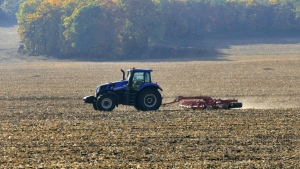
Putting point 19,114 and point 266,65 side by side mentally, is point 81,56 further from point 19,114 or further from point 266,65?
point 19,114

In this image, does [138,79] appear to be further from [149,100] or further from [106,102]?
[106,102]

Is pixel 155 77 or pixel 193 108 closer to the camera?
pixel 193 108

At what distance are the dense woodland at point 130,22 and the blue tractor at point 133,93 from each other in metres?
58.6

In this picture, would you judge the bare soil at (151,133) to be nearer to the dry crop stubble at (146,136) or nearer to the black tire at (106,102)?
the dry crop stubble at (146,136)

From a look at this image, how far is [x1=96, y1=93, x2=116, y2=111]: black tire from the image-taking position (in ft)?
85.0

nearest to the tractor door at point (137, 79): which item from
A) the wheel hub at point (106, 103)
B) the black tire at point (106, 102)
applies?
the black tire at point (106, 102)

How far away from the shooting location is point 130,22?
8994cm

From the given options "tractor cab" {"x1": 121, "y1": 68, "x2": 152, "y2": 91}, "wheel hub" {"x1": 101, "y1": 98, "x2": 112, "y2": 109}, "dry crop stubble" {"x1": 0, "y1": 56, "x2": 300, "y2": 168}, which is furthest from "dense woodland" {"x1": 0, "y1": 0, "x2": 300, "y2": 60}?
"tractor cab" {"x1": 121, "y1": 68, "x2": 152, "y2": 91}

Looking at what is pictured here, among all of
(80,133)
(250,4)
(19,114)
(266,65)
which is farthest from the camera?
(250,4)

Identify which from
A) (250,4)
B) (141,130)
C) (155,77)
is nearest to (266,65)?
(155,77)

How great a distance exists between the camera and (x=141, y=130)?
2067cm

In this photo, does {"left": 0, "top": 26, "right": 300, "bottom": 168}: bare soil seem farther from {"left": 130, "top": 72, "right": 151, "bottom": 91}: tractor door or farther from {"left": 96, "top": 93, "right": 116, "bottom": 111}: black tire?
{"left": 130, "top": 72, "right": 151, "bottom": 91}: tractor door

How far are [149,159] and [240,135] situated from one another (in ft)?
14.0

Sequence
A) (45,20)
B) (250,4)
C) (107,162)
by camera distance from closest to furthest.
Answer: (107,162), (45,20), (250,4)
